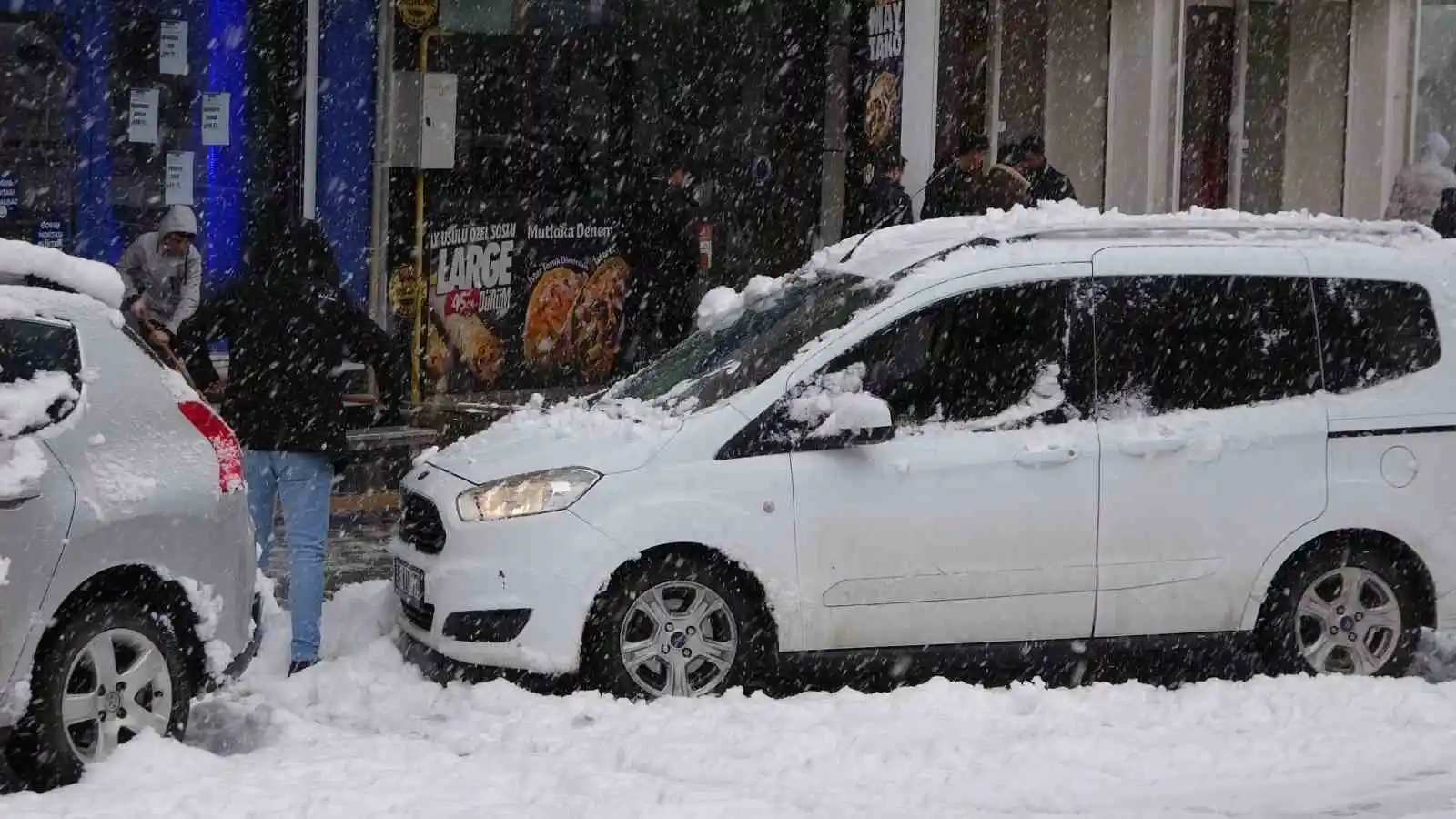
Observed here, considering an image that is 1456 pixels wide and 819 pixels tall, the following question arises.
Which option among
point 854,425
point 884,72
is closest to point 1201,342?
point 854,425

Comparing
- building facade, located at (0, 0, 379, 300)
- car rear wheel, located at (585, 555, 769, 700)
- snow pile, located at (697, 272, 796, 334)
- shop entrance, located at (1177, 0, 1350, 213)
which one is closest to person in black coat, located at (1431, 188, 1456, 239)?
shop entrance, located at (1177, 0, 1350, 213)

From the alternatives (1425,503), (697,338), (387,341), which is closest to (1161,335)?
(1425,503)

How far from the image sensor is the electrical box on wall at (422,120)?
15.7 m

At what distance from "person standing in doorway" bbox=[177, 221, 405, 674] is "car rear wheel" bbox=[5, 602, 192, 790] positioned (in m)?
1.37

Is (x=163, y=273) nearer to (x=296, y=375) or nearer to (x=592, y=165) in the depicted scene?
(x=592, y=165)

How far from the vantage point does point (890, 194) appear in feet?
50.9

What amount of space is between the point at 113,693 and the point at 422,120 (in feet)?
33.2

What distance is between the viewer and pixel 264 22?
15.1m

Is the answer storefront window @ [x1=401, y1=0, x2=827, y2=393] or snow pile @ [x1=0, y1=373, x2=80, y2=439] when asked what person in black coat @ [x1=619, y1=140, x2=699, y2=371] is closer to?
storefront window @ [x1=401, y1=0, x2=827, y2=393]

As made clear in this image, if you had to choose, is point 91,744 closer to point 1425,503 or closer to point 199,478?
point 199,478

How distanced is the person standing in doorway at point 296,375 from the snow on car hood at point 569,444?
0.48 meters

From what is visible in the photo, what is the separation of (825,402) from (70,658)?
286cm

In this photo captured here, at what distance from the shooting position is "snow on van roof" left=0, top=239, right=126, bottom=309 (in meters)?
6.26

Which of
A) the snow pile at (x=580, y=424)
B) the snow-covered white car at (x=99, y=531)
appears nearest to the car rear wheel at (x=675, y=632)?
the snow pile at (x=580, y=424)
